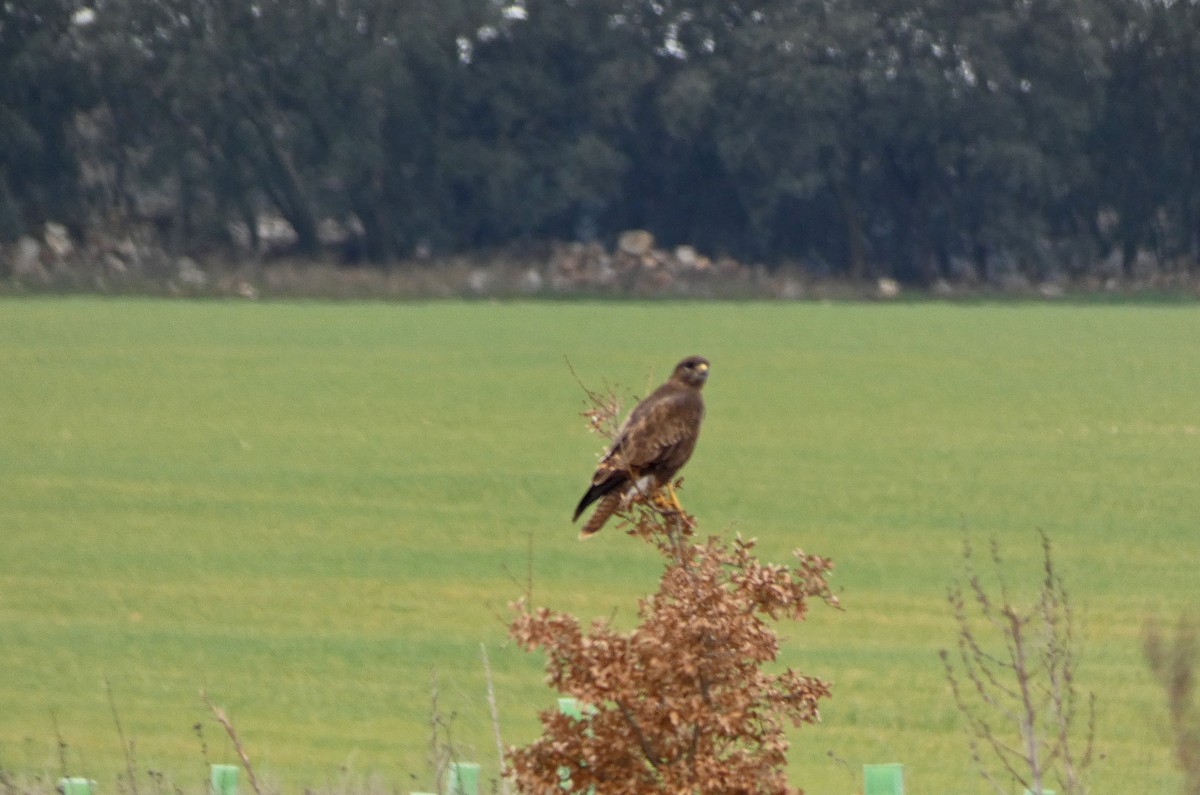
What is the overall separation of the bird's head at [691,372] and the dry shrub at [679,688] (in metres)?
1.69

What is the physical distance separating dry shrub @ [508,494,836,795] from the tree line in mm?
53911


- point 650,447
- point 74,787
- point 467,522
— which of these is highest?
point 650,447

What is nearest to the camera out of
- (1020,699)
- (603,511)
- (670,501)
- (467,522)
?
(603,511)

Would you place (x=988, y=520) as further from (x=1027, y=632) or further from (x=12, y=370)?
(x=12, y=370)

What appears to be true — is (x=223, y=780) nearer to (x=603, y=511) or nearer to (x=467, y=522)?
(x=603, y=511)

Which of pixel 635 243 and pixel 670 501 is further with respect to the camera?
pixel 635 243

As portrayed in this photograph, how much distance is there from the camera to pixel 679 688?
3.51 m

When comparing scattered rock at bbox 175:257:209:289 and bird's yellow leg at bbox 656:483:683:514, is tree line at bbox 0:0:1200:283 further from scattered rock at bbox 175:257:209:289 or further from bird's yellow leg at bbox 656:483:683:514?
bird's yellow leg at bbox 656:483:683:514

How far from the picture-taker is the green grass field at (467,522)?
9.12 meters

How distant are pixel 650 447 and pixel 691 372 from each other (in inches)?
27.0

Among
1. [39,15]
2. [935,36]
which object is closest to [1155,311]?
[935,36]

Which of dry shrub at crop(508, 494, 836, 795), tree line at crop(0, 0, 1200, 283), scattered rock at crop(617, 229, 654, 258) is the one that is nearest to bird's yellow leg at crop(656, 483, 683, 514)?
dry shrub at crop(508, 494, 836, 795)

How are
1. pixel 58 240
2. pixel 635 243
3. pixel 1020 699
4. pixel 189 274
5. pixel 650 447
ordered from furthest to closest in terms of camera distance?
pixel 635 243 → pixel 58 240 → pixel 189 274 → pixel 1020 699 → pixel 650 447

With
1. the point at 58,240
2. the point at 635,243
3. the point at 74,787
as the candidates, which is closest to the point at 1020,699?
the point at 74,787
